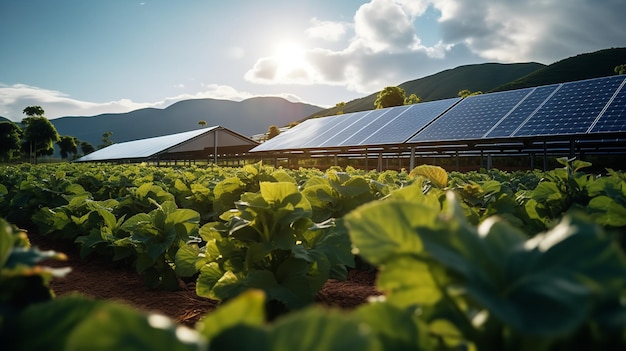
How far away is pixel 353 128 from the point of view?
21.9 metres

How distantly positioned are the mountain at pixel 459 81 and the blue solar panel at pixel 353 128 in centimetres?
11723

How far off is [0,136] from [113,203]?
76493 millimetres

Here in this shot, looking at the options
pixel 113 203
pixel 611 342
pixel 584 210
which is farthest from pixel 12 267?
pixel 113 203

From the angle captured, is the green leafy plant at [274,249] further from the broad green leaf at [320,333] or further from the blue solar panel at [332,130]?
the blue solar panel at [332,130]

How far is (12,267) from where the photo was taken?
570 millimetres

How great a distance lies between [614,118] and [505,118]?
3.65 m

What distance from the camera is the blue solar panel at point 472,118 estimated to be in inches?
598

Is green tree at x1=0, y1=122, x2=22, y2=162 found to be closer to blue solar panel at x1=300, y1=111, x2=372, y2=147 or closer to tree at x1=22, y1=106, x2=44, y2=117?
tree at x1=22, y1=106, x2=44, y2=117

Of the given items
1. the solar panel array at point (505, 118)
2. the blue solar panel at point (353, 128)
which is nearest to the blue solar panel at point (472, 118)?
the solar panel array at point (505, 118)

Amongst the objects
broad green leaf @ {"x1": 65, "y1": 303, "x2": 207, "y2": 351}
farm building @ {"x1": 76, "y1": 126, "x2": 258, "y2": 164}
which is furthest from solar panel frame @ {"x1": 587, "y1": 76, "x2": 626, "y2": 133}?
farm building @ {"x1": 76, "y1": 126, "x2": 258, "y2": 164}

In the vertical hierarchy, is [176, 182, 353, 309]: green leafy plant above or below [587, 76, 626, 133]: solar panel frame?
below

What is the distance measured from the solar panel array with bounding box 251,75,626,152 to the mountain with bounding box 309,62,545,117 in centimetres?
12057

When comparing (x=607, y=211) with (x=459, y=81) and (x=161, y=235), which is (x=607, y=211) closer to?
(x=161, y=235)

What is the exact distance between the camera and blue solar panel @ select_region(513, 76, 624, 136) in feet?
42.2
